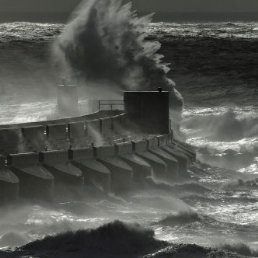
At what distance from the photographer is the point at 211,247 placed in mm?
29750

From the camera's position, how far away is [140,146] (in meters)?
42.1

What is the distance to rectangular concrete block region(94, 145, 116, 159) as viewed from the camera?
129ft

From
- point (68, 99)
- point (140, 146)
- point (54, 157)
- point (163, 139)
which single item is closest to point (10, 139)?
point (54, 157)

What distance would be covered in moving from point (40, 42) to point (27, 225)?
460 feet

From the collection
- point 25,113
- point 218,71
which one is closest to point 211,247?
point 25,113

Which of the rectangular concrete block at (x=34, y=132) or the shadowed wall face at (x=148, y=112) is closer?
the rectangular concrete block at (x=34, y=132)

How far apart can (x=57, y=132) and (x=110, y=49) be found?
136 ft

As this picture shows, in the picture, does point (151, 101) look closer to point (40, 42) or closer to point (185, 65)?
point (185, 65)

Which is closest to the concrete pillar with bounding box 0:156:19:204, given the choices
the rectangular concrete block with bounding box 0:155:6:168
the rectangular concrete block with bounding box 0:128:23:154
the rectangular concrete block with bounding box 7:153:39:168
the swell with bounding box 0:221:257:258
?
the rectangular concrete block with bounding box 0:155:6:168

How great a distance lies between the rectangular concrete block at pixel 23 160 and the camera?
3575 cm

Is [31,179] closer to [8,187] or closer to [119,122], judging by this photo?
[8,187]

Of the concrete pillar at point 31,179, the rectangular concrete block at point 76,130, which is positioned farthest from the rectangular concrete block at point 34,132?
the concrete pillar at point 31,179

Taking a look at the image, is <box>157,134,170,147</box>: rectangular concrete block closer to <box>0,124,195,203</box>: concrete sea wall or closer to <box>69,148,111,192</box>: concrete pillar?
<box>0,124,195,203</box>: concrete sea wall

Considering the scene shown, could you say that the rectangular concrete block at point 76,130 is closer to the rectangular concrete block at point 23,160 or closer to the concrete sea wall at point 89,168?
the concrete sea wall at point 89,168
